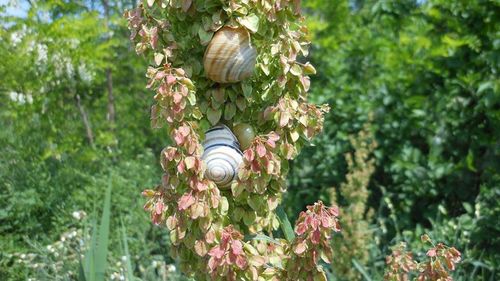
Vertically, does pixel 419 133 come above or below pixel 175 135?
above

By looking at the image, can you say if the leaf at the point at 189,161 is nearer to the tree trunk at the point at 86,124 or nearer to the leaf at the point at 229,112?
the leaf at the point at 229,112

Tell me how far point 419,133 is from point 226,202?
2.82 metres

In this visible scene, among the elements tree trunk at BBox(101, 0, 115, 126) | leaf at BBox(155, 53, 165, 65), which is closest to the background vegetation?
tree trunk at BBox(101, 0, 115, 126)

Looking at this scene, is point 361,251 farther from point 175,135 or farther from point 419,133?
point 175,135

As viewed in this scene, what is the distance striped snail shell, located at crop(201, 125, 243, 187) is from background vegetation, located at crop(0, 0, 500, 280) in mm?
1455

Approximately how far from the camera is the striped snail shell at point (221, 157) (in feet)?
6.47

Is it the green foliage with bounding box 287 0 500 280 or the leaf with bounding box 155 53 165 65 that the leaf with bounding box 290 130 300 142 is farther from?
the green foliage with bounding box 287 0 500 280

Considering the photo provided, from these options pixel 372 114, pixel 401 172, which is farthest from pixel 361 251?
pixel 372 114

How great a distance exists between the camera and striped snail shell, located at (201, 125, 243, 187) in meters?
1.97

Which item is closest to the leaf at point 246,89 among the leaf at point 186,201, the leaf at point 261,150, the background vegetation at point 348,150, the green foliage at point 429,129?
the leaf at point 261,150

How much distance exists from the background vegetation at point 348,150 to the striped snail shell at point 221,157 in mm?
1455

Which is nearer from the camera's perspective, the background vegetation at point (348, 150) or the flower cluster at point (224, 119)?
the flower cluster at point (224, 119)

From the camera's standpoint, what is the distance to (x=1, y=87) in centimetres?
498

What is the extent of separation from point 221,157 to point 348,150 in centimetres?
302
